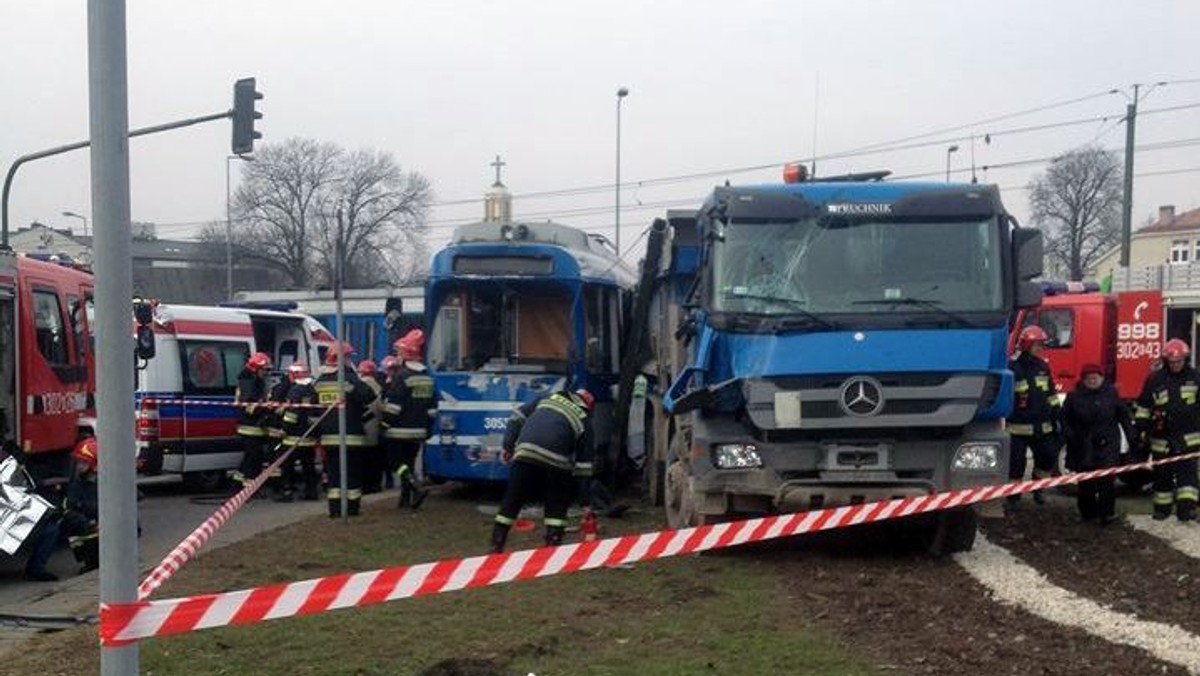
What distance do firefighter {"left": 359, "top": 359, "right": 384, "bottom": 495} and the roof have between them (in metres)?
67.6

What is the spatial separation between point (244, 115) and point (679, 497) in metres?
11.1

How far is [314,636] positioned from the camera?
704 cm

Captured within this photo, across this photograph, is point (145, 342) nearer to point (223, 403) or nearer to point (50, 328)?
point (50, 328)

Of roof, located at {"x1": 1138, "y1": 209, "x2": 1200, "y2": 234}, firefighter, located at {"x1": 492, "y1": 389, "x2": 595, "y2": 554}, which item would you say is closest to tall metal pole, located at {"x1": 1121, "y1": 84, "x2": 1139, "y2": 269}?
firefighter, located at {"x1": 492, "y1": 389, "x2": 595, "y2": 554}

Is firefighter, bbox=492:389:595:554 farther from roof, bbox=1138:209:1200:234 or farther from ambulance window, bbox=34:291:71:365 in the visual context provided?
roof, bbox=1138:209:1200:234

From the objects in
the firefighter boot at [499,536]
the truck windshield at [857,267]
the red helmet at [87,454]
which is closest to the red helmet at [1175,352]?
the truck windshield at [857,267]

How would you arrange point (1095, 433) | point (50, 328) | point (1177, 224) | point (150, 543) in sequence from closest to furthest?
point (1095, 433)
point (50, 328)
point (150, 543)
point (1177, 224)

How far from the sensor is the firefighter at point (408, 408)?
41.9 ft

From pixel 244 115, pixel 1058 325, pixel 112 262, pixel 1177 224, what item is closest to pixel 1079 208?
→ pixel 1177 224

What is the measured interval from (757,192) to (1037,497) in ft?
19.5

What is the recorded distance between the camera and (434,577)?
6059 millimetres

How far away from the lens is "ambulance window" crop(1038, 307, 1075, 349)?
681 inches

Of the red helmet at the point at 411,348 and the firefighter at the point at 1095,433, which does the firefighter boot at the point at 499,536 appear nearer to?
the red helmet at the point at 411,348

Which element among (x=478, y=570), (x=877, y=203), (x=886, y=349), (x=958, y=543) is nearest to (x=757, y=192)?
(x=877, y=203)
